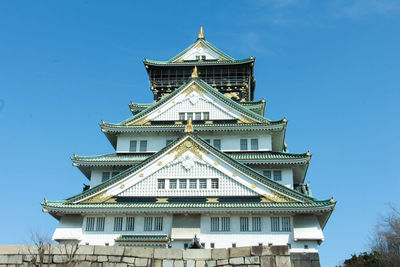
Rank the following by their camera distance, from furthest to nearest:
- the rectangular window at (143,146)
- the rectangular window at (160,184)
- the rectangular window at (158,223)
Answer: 1. the rectangular window at (143,146)
2. the rectangular window at (160,184)
3. the rectangular window at (158,223)

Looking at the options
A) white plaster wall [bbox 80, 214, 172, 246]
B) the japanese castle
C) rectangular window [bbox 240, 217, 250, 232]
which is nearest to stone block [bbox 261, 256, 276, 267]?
the japanese castle

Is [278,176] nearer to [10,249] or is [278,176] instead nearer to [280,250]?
[280,250]

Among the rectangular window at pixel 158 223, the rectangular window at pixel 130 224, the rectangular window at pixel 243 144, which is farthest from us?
the rectangular window at pixel 243 144

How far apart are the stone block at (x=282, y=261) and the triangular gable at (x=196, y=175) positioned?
13.7 m

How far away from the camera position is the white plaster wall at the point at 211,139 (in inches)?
1503

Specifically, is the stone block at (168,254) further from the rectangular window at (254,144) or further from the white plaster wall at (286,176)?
the rectangular window at (254,144)

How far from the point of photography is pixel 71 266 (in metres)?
18.0

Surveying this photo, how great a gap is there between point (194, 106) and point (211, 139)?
3.61 meters

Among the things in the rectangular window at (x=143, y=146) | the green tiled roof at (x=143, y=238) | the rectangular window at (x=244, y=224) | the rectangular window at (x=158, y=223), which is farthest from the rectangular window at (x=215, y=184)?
the rectangular window at (x=143, y=146)

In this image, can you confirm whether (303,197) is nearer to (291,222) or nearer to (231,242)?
(291,222)

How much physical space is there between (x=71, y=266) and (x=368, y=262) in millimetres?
28019

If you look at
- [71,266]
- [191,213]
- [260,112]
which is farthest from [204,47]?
[71,266]

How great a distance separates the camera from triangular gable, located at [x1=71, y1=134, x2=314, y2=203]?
31.4 metres

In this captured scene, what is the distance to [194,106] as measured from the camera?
40938 mm
